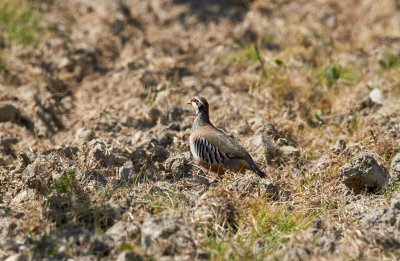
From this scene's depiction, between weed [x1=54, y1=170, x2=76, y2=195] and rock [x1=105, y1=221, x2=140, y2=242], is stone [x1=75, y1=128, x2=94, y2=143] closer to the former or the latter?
weed [x1=54, y1=170, x2=76, y2=195]

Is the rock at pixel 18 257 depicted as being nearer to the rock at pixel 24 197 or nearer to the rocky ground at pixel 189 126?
the rocky ground at pixel 189 126

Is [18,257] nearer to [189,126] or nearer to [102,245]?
[102,245]

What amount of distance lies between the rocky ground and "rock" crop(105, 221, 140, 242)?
0.05 ft

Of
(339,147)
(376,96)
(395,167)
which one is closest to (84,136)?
(339,147)

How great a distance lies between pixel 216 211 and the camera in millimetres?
3877

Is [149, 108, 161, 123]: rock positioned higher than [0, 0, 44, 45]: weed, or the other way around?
[0, 0, 44, 45]: weed

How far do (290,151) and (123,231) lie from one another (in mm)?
2361

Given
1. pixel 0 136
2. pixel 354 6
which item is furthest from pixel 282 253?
pixel 354 6

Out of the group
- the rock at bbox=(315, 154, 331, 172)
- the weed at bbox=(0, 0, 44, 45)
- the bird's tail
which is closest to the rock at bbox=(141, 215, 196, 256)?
the bird's tail

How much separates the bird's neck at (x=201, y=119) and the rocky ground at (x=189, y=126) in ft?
0.99

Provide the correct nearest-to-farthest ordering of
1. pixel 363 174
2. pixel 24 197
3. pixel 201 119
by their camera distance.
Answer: pixel 24 197, pixel 363 174, pixel 201 119

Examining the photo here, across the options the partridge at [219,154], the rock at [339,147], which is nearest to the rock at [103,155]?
the partridge at [219,154]

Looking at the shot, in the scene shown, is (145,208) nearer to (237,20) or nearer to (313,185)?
(313,185)

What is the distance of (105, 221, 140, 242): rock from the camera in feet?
11.8
